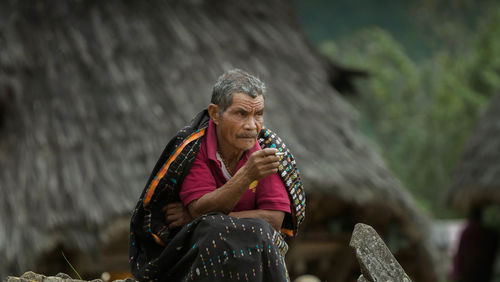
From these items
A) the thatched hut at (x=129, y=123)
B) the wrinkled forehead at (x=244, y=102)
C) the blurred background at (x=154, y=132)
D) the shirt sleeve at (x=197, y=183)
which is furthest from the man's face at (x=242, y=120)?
the thatched hut at (x=129, y=123)

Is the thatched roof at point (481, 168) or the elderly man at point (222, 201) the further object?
the thatched roof at point (481, 168)

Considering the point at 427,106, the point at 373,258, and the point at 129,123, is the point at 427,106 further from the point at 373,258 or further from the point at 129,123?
the point at 373,258

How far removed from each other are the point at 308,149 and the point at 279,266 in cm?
435

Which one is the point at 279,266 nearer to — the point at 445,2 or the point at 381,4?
the point at 445,2

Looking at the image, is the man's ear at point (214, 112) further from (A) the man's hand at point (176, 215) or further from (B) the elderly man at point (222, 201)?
(A) the man's hand at point (176, 215)

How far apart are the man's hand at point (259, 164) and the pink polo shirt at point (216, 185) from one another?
0.46 ft

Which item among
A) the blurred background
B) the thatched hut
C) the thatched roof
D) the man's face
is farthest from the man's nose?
the thatched roof

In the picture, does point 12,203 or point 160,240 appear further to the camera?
point 12,203

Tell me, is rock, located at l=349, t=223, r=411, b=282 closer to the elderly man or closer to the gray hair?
the elderly man

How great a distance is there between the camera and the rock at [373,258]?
7.43 ft

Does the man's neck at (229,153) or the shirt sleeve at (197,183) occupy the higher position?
the man's neck at (229,153)

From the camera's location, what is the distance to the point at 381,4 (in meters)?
49.5

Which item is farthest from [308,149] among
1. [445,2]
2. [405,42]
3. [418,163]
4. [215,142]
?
[405,42]

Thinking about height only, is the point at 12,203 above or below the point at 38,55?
below
